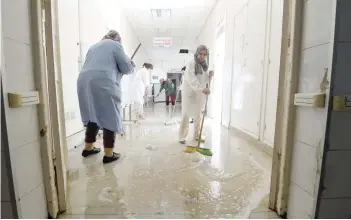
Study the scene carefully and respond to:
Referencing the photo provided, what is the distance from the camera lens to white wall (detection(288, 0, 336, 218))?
2.84 ft

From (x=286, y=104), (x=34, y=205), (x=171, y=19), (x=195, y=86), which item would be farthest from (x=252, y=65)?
(x=171, y=19)

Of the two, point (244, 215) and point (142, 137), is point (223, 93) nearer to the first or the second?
point (142, 137)

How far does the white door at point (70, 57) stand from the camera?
2.49 meters

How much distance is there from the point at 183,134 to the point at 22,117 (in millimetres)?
2152

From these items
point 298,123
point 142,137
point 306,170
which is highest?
point 298,123

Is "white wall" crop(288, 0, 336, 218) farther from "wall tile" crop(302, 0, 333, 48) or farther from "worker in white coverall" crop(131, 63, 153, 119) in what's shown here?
"worker in white coverall" crop(131, 63, 153, 119)

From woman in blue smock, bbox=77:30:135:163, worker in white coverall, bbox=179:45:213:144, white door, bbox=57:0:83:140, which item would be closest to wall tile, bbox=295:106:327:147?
woman in blue smock, bbox=77:30:135:163

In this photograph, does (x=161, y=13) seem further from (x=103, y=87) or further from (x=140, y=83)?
(x=103, y=87)

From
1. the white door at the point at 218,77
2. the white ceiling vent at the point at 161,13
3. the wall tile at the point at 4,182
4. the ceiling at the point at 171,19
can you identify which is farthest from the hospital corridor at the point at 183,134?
the white ceiling vent at the point at 161,13

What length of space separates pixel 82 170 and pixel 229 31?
3.50m

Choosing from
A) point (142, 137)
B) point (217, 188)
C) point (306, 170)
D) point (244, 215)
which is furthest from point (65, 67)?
point (306, 170)

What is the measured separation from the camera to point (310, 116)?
95cm

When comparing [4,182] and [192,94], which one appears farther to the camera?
[192,94]

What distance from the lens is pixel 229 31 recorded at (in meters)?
3.96
